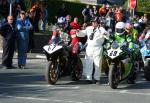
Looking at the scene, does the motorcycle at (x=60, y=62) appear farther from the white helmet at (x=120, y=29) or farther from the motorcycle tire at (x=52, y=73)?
the white helmet at (x=120, y=29)

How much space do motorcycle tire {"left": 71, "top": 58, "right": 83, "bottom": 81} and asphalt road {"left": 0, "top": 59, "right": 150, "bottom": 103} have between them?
0.56 feet

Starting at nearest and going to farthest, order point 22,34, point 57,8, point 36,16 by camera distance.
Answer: point 22,34 → point 36,16 → point 57,8

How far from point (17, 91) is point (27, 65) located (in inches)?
250

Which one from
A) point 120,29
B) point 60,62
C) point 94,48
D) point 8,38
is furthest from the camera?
point 8,38

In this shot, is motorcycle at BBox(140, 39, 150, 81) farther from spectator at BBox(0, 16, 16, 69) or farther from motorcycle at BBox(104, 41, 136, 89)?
spectator at BBox(0, 16, 16, 69)

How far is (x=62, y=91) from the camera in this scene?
14.2 m

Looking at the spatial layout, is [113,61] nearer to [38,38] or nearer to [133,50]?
[133,50]

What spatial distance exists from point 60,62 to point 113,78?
5.37 feet

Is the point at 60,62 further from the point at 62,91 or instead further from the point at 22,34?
the point at 22,34

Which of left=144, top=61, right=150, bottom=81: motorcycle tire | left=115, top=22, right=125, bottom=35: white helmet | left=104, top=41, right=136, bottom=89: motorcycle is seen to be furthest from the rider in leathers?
left=144, top=61, right=150, bottom=81: motorcycle tire

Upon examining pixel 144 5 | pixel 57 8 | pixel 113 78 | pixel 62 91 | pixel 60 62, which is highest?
pixel 144 5

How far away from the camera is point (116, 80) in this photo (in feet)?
49.0

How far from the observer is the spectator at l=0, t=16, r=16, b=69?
1850cm

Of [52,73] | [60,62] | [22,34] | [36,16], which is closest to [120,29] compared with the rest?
[60,62]
